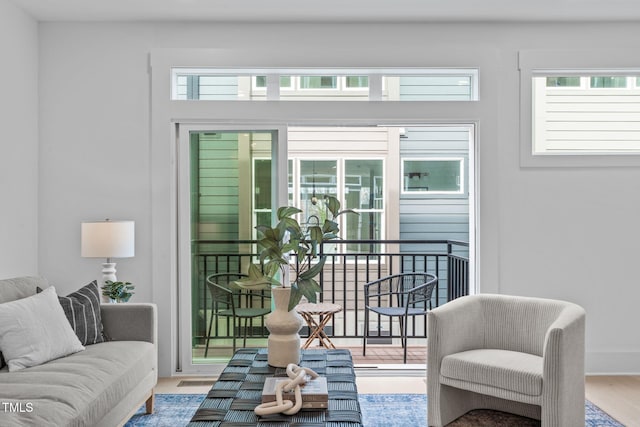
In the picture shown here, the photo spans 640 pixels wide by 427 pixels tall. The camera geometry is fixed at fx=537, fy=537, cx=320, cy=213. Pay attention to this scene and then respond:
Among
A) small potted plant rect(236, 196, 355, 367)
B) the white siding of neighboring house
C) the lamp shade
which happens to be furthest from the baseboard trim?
the lamp shade

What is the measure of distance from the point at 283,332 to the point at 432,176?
4941mm

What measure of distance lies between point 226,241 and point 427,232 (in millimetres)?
3597

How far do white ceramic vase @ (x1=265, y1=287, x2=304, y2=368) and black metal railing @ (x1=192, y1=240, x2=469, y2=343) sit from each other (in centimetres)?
159

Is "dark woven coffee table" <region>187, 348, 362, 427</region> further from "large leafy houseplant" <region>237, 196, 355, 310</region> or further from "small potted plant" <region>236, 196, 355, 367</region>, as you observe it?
"large leafy houseplant" <region>237, 196, 355, 310</region>

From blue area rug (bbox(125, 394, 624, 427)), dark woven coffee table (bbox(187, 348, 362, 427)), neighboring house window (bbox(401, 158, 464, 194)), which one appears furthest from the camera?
neighboring house window (bbox(401, 158, 464, 194))

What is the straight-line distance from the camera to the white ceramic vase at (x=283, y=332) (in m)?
2.76

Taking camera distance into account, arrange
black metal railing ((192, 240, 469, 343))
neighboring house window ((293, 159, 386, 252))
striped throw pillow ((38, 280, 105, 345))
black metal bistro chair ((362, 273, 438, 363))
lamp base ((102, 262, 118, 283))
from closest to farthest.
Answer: striped throw pillow ((38, 280, 105, 345))
lamp base ((102, 262, 118, 283))
black metal railing ((192, 240, 469, 343))
black metal bistro chair ((362, 273, 438, 363))
neighboring house window ((293, 159, 386, 252))

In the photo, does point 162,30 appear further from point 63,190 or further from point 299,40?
point 63,190

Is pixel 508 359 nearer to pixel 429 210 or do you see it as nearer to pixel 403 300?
pixel 403 300

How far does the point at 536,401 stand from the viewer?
2.83 meters

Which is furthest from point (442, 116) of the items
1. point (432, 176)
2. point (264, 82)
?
point (432, 176)

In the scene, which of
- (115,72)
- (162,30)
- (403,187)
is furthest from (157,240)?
(403,187)

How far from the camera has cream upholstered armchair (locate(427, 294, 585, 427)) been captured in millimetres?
2797

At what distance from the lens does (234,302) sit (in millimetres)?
4359
